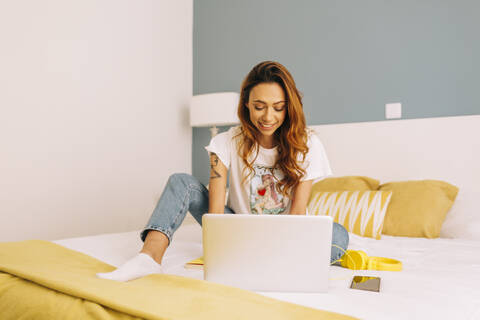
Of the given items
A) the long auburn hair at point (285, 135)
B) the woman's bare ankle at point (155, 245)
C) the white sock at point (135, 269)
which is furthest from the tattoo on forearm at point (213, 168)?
the white sock at point (135, 269)

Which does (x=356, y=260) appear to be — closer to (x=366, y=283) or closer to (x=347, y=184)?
(x=366, y=283)

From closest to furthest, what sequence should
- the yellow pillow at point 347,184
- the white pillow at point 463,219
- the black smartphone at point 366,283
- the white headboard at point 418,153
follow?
the black smartphone at point 366,283 → the white pillow at point 463,219 → the white headboard at point 418,153 → the yellow pillow at point 347,184

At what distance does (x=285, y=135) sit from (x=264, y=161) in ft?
0.45

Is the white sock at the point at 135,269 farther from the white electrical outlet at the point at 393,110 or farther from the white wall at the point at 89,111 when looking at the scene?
the white electrical outlet at the point at 393,110

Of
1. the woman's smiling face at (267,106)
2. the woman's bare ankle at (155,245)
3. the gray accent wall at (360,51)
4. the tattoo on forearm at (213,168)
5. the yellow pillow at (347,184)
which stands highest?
the gray accent wall at (360,51)

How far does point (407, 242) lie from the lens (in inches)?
70.7

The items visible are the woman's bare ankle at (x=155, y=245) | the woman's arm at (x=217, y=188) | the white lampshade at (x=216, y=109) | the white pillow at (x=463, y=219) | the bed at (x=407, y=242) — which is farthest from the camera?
the white lampshade at (x=216, y=109)

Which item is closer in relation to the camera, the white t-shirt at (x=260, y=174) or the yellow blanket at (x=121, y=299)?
the yellow blanket at (x=121, y=299)

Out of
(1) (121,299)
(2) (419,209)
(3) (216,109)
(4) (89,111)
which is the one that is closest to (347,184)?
(2) (419,209)

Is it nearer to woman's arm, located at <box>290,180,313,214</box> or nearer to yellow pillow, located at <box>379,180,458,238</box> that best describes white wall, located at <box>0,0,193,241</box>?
woman's arm, located at <box>290,180,313,214</box>

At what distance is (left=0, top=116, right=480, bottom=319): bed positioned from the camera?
0.91 m

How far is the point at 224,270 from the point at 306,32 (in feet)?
7.98

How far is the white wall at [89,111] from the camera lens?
2477 mm

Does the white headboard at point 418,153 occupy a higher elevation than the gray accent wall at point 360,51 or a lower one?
lower
